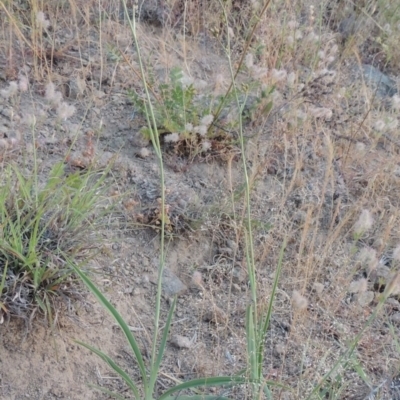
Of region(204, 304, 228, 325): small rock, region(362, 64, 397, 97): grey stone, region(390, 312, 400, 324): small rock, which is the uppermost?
region(362, 64, 397, 97): grey stone

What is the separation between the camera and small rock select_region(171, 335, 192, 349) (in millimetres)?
1929

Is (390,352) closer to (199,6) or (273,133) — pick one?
(273,133)

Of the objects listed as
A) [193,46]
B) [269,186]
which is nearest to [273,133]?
[269,186]

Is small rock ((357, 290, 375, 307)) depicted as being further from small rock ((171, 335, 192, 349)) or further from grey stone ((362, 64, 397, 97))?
grey stone ((362, 64, 397, 97))

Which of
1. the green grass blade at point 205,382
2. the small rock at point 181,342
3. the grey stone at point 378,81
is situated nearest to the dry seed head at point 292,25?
the grey stone at point 378,81

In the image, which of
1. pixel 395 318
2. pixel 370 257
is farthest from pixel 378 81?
pixel 370 257

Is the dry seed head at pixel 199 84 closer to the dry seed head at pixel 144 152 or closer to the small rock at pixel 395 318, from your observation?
the dry seed head at pixel 144 152

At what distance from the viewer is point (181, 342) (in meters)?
1.93

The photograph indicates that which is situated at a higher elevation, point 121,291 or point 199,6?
point 199,6

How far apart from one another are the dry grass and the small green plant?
31cm

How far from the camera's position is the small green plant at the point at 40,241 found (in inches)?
67.6

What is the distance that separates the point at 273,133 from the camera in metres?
2.76

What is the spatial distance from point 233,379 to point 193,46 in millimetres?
2237

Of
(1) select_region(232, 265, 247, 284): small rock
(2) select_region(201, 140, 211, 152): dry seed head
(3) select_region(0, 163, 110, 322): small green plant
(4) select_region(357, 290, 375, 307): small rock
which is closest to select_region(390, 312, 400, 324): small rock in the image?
(4) select_region(357, 290, 375, 307): small rock
